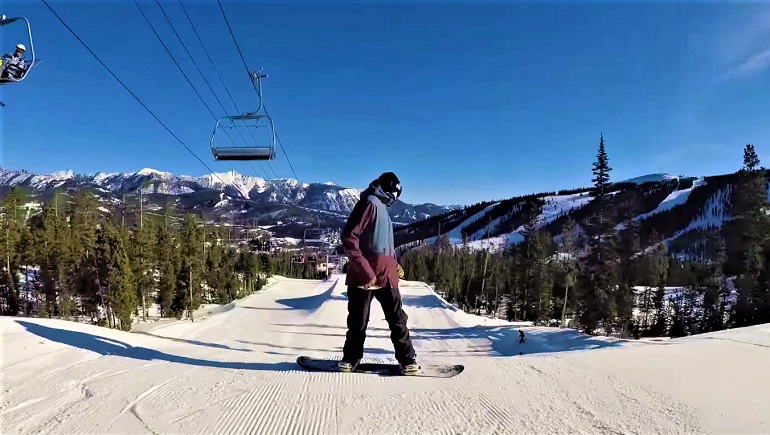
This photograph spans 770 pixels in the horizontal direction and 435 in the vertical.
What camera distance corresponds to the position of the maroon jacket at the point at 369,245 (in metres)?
5.52

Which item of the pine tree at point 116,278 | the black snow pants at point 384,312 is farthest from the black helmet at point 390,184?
the pine tree at point 116,278

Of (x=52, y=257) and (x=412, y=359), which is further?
(x=52, y=257)

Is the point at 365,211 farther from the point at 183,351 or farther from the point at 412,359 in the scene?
the point at 183,351

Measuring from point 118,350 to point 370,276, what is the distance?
4521 millimetres

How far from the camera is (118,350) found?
6.91 metres

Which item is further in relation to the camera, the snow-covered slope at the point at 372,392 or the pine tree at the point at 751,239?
the pine tree at the point at 751,239

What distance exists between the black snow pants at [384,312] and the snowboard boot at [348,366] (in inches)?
1.6

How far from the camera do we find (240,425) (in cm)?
370

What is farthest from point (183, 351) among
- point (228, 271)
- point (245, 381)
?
point (228, 271)

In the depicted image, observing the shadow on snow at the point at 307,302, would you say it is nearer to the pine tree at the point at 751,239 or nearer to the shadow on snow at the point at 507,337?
the shadow on snow at the point at 507,337

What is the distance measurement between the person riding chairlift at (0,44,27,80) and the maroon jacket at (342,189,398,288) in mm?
5527

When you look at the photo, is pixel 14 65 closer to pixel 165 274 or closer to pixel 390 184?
pixel 390 184

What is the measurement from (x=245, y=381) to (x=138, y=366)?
174 centimetres

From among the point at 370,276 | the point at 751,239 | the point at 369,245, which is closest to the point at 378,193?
the point at 369,245
